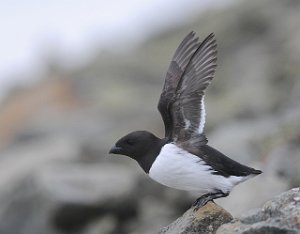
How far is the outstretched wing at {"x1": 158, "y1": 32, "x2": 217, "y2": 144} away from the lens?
31.0 feet

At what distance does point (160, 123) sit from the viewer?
21.8 meters

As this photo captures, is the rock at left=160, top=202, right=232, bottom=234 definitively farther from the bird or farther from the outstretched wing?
the outstretched wing

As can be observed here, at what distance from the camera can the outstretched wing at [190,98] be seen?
31.0 ft

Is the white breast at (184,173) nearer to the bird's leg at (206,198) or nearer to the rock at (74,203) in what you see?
the bird's leg at (206,198)

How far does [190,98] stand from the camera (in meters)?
9.53

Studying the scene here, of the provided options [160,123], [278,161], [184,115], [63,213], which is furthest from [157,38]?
[184,115]

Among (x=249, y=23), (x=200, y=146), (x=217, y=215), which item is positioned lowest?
(x=217, y=215)

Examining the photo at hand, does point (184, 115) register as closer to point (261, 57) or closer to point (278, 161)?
point (278, 161)

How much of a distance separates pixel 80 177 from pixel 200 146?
5.87m

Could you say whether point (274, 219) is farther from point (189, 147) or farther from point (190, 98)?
point (190, 98)

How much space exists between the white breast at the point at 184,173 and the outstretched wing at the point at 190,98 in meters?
0.26

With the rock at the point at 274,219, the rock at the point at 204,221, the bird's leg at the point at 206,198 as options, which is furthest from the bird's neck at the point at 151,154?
the rock at the point at 274,219

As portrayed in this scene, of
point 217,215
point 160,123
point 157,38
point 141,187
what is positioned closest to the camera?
point 217,215

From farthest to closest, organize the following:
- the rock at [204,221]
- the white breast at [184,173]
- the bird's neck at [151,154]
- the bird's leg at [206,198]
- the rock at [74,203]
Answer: the rock at [74,203], the bird's neck at [151,154], the white breast at [184,173], the bird's leg at [206,198], the rock at [204,221]
